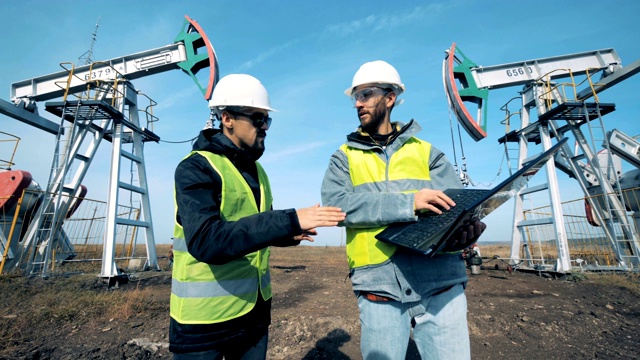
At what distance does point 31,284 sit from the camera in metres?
7.19

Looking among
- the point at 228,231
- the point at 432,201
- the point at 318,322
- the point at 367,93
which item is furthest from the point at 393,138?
the point at 318,322

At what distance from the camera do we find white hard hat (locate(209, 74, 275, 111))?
2.00 metres

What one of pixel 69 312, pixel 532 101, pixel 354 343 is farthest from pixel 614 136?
pixel 69 312

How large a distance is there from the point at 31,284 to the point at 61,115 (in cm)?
475

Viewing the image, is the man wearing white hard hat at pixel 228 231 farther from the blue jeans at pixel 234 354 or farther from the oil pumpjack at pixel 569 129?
the oil pumpjack at pixel 569 129

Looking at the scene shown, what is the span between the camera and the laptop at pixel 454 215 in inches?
58.7

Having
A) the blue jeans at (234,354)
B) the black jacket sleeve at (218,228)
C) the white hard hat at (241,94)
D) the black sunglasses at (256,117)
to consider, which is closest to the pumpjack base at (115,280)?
the blue jeans at (234,354)

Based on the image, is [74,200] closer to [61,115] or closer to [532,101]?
[61,115]

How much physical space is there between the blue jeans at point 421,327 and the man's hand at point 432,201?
513 millimetres

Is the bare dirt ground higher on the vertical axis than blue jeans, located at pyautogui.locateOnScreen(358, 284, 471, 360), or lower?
lower

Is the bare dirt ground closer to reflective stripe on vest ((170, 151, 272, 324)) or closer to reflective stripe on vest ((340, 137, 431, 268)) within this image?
reflective stripe on vest ((340, 137, 431, 268))

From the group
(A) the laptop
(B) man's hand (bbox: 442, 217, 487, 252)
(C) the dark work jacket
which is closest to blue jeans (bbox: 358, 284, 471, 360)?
(B) man's hand (bbox: 442, 217, 487, 252)

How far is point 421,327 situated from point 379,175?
91 cm

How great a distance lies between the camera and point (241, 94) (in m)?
2.01
